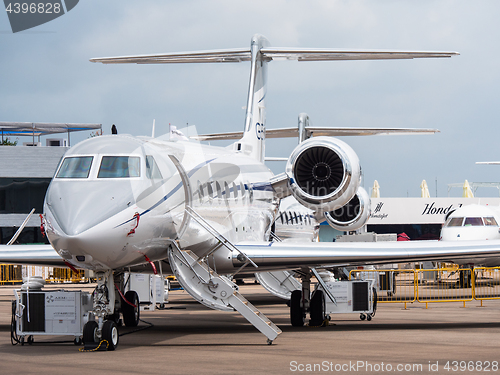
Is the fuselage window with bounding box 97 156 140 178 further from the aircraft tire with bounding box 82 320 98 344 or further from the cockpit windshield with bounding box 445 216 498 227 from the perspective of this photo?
the cockpit windshield with bounding box 445 216 498 227

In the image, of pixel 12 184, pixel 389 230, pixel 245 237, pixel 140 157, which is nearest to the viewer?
pixel 140 157

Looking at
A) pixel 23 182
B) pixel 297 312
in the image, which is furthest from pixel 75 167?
pixel 23 182

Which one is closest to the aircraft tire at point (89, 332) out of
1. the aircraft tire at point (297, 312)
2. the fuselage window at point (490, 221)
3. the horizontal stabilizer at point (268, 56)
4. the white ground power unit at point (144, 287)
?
the aircraft tire at point (297, 312)

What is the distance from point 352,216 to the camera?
23406mm

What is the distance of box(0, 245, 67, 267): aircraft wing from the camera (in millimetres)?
14406

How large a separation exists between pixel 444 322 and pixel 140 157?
847 cm

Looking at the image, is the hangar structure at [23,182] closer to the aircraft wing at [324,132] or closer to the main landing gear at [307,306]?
the aircraft wing at [324,132]

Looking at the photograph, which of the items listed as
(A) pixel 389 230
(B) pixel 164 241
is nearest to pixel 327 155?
(B) pixel 164 241

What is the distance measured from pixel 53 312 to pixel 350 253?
18.7 ft

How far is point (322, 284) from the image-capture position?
51.8 feet

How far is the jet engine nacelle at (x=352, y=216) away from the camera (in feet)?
76.1

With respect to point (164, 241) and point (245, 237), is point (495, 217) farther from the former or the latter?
point (164, 241)

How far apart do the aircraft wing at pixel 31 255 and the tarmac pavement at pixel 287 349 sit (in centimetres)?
154

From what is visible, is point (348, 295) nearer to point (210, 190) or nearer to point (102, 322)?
point (210, 190)
